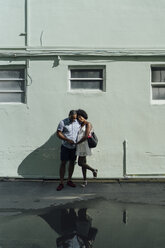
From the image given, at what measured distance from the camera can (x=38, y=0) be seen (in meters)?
7.30

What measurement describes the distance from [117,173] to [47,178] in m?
1.85

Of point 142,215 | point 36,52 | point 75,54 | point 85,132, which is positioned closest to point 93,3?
point 75,54

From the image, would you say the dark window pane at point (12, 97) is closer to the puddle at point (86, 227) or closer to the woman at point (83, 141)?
the woman at point (83, 141)

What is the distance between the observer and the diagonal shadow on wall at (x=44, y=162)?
7.21m

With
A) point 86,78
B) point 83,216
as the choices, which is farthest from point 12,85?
point 83,216

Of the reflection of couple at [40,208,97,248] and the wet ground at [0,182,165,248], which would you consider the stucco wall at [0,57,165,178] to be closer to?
the wet ground at [0,182,165,248]

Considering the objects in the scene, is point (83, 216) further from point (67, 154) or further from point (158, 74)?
point (158, 74)

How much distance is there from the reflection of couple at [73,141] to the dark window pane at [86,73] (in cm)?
133

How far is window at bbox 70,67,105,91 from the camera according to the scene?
737 cm

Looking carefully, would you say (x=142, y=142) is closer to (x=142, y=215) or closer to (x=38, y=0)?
(x=142, y=215)

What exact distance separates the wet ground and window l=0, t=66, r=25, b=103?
7.71ft

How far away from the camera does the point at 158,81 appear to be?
7.37 m

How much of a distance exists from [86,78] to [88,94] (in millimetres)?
477

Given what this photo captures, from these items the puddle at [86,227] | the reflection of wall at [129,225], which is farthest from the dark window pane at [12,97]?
the reflection of wall at [129,225]
